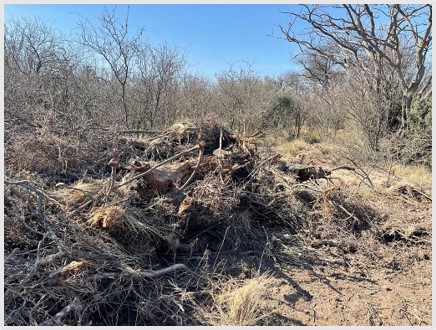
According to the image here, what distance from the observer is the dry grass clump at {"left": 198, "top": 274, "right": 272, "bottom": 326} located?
8.45 ft

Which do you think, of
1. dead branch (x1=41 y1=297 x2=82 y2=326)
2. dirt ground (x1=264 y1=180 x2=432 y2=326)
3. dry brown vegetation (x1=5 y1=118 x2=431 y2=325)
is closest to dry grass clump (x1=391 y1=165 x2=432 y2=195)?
dry brown vegetation (x1=5 y1=118 x2=431 y2=325)

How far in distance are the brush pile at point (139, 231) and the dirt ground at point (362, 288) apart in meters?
0.55

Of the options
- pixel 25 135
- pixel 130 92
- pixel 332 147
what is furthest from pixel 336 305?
pixel 332 147

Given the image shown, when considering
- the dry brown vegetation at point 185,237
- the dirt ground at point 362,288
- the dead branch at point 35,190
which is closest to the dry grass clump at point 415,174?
the dry brown vegetation at point 185,237

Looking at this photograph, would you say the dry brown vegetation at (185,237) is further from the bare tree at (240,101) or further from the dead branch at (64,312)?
the bare tree at (240,101)

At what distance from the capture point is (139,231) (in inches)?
128

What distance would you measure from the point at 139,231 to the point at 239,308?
3.78 feet

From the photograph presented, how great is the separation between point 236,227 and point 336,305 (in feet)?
4.31

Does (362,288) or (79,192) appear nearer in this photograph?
(362,288)

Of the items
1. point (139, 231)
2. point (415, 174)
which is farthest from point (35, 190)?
point (415, 174)

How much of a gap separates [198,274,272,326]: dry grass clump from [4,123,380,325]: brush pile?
12 centimetres

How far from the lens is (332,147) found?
444 inches

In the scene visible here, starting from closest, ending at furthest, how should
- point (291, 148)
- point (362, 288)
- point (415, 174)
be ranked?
point (362, 288) → point (415, 174) → point (291, 148)

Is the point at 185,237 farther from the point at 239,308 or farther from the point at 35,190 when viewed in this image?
the point at 35,190
